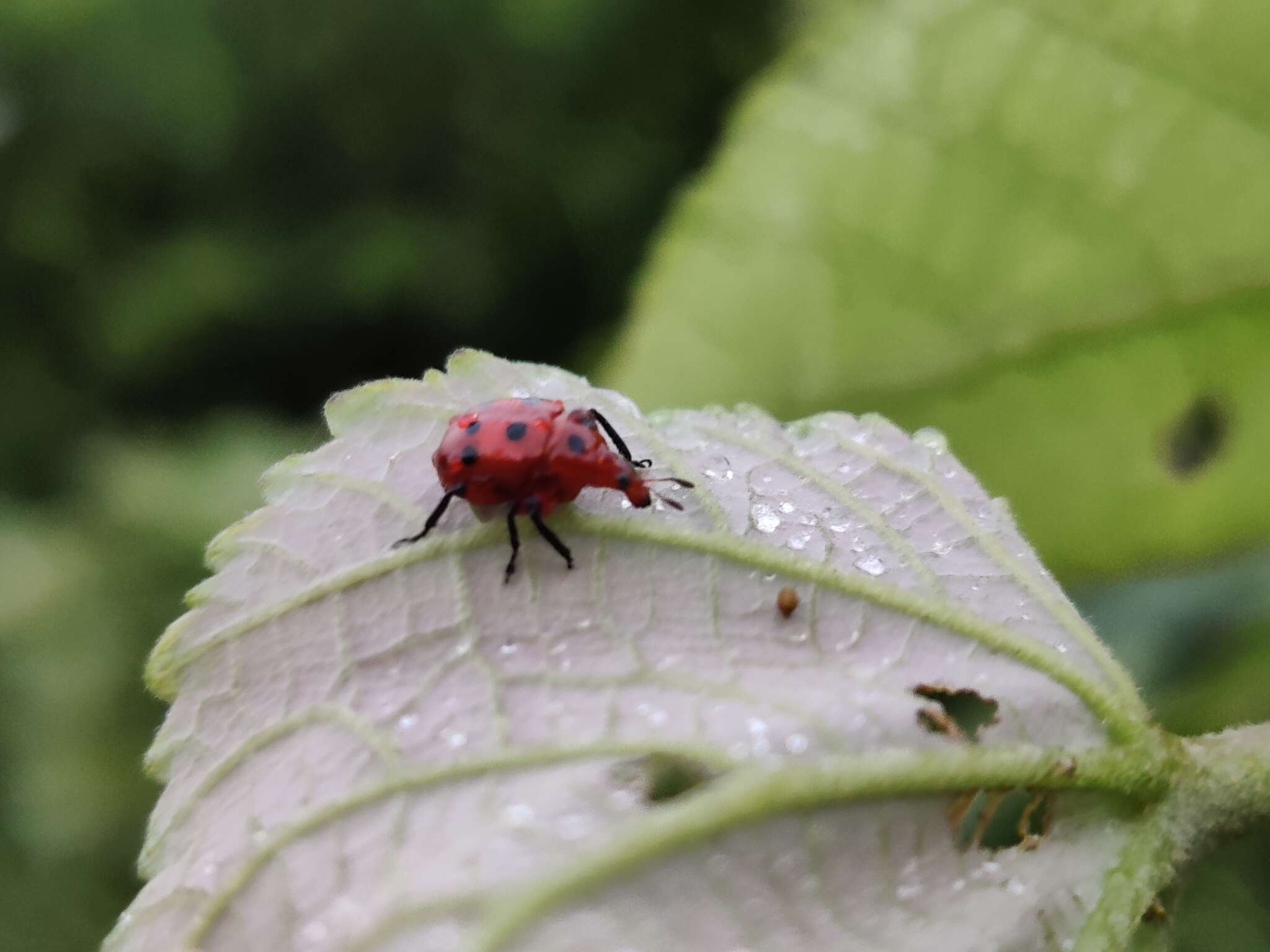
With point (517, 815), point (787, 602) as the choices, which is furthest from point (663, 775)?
point (787, 602)

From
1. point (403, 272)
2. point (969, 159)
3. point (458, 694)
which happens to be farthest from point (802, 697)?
point (403, 272)

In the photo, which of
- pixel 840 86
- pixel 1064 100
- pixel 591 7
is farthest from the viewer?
pixel 591 7

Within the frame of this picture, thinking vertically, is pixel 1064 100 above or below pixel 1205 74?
above

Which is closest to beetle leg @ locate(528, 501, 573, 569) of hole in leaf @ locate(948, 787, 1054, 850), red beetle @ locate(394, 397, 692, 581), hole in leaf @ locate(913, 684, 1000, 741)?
red beetle @ locate(394, 397, 692, 581)

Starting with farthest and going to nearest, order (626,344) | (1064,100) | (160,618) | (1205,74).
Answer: (160,618), (626,344), (1064,100), (1205,74)

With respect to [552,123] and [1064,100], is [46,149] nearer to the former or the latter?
[552,123]

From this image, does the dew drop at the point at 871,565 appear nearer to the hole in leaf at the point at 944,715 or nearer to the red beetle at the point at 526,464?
the hole in leaf at the point at 944,715

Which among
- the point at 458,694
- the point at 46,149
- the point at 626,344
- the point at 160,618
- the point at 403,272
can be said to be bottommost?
the point at 458,694
